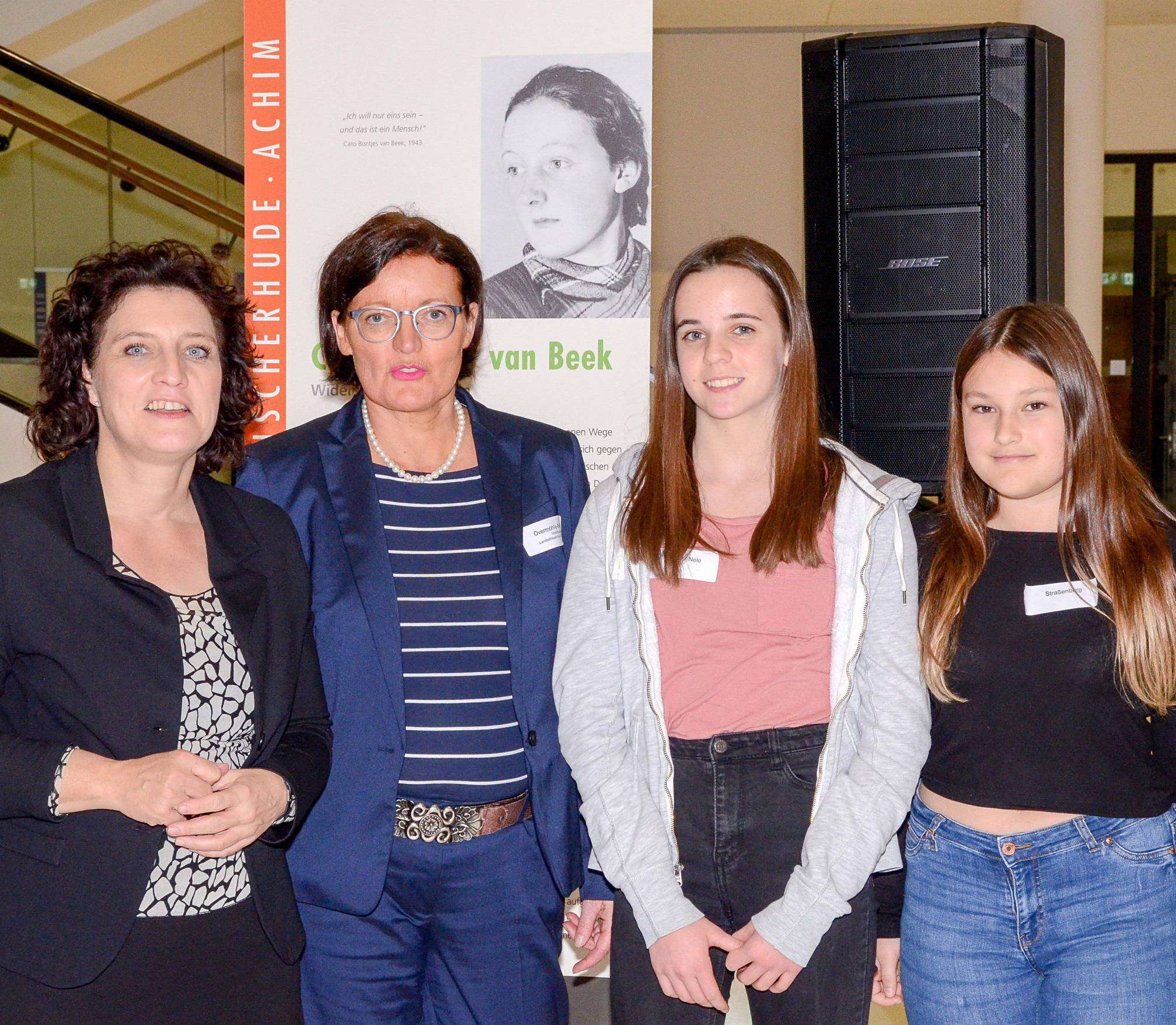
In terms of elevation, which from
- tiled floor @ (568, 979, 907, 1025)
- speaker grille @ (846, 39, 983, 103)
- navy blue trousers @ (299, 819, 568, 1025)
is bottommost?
tiled floor @ (568, 979, 907, 1025)

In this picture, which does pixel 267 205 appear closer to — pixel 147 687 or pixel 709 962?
pixel 147 687

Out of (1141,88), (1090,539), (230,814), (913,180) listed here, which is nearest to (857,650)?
(1090,539)

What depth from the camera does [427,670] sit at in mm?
1941

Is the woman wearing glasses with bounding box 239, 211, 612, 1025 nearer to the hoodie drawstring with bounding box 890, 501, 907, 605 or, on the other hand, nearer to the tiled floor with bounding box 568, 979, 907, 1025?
the hoodie drawstring with bounding box 890, 501, 907, 605

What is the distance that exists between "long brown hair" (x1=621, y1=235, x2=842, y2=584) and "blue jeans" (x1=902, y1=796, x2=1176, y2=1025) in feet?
1.77

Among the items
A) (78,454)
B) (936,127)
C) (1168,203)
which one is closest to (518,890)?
(78,454)

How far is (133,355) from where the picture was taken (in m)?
1.72

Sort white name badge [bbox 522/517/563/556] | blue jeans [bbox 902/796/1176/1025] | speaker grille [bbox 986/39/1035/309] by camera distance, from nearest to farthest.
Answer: blue jeans [bbox 902/796/1176/1025] < white name badge [bbox 522/517/563/556] < speaker grille [bbox 986/39/1035/309]

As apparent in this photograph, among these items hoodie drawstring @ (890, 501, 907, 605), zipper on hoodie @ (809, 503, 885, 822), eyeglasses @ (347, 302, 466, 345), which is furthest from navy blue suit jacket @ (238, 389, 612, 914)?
hoodie drawstring @ (890, 501, 907, 605)

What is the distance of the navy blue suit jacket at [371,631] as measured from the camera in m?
1.89

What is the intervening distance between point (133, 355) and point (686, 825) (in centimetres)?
110

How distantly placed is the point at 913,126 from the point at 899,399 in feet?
2.26

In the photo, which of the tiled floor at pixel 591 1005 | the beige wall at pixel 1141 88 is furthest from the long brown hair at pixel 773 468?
the beige wall at pixel 1141 88

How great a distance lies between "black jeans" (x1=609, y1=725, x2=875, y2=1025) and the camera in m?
1.75
